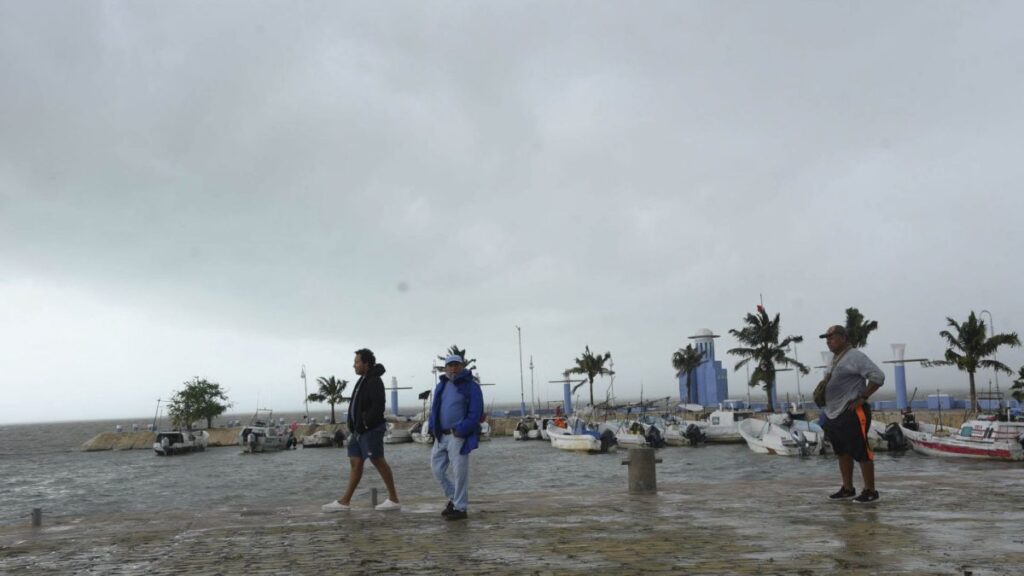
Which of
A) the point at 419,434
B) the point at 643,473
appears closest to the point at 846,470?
the point at 643,473

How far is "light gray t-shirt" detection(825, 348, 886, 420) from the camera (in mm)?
7652

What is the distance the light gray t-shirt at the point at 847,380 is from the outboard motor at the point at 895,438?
3725 cm

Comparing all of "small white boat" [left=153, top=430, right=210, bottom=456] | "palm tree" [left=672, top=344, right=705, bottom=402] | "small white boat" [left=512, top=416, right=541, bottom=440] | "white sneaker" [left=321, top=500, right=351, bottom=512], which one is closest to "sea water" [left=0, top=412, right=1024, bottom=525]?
"white sneaker" [left=321, top=500, right=351, bottom=512]

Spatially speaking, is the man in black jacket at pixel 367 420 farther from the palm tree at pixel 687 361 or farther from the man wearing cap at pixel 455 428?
the palm tree at pixel 687 361

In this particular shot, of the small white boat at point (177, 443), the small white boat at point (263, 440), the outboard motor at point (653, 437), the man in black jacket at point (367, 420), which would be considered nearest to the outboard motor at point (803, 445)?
the outboard motor at point (653, 437)

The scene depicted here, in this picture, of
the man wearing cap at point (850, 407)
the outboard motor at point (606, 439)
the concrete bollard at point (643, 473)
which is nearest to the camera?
the man wearing cap at point (850, 407)

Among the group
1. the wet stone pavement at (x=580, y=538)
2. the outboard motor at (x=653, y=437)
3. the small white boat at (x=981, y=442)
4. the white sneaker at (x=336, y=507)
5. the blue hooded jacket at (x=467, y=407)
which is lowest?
the outboard motor at (x=653, y=437)

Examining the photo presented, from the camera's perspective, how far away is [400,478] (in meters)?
34.3

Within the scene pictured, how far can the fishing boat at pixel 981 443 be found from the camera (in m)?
29.5

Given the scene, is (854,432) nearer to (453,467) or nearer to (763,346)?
(453,467)

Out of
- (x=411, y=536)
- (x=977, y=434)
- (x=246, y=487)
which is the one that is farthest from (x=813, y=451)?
(x=411, y=536)

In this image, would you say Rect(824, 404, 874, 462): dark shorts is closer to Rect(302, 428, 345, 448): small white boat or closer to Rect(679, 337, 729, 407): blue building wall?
Rect(302, 428, 345, 448): small white boat

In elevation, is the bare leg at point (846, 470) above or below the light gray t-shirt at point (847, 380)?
below

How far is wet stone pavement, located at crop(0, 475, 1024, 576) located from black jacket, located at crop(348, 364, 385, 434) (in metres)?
1.04
